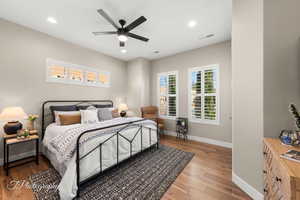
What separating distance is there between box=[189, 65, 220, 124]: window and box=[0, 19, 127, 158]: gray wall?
354cm

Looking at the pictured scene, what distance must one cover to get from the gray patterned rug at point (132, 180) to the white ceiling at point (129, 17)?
9.70 feet

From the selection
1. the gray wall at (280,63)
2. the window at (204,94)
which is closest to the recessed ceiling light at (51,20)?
the gray wall at (280,63)

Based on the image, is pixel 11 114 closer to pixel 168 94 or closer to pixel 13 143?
pixel 13 143

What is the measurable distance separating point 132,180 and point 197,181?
1063 mm

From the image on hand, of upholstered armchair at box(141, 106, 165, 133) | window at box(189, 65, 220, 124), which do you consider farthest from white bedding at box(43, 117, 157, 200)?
window at box(189, 65, 220, 124)

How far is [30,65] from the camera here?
2723 mm

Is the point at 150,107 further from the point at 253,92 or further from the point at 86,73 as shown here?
the point at 253,92

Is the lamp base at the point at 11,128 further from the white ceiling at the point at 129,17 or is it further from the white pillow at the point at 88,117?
the white ceiling at the point at 129,17

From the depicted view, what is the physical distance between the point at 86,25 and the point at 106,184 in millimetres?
3165

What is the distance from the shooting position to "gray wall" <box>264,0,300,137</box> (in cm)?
135

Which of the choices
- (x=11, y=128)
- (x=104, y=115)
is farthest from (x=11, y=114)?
(x=104, y=115)

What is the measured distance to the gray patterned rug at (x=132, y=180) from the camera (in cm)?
163

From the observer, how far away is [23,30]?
263cm

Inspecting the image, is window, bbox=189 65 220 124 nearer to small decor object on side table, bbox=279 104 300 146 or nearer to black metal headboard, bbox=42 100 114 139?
small decor object on side table, bbox=279 104 300 146
